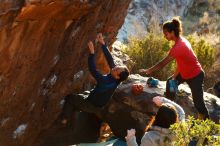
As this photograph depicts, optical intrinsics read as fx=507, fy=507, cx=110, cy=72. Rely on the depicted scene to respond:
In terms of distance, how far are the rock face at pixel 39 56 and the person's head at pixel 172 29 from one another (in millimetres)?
920

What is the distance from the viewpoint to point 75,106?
6.92 meters

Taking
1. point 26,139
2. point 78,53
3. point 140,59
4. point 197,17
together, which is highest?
point 78,53

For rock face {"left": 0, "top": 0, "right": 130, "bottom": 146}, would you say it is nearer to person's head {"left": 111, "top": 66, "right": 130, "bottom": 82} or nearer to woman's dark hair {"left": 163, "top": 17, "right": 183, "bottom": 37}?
person's head {"left": 111, "top": 66, "right": 130, "bottom": 82}

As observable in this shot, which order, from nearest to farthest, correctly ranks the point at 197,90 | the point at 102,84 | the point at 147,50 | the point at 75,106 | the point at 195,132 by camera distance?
the point at 195,132, the point at 102,84, the point at 197,90, the point at 75,106, the point at 147,50

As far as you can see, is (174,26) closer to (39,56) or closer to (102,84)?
(102,84)

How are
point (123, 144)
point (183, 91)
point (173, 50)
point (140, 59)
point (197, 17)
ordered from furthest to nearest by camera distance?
point (197, 17) < point (140, 59) < point (183, 91) < point (123, 144) < point (173, 50)

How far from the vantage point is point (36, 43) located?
5.83 metres

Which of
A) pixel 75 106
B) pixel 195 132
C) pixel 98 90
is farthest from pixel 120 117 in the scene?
pixel 195 132

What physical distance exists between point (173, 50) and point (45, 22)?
1.64 m

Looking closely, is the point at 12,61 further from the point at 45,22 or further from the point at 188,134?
the point at 188,134

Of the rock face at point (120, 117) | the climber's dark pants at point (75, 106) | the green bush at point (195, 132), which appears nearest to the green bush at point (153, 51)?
the rock face at point (120, 117)

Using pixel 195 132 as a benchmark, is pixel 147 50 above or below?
below

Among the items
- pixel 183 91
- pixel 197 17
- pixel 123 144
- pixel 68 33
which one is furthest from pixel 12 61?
pixel 197 17

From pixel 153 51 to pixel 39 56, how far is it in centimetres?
618
